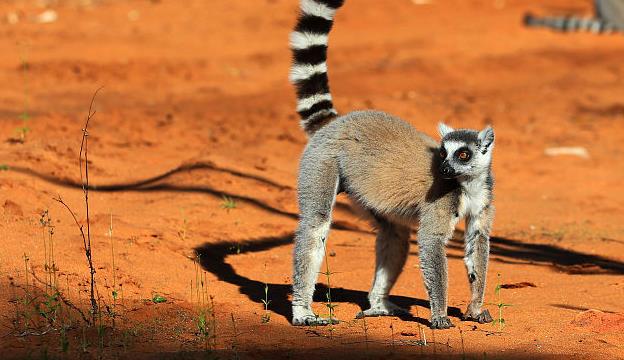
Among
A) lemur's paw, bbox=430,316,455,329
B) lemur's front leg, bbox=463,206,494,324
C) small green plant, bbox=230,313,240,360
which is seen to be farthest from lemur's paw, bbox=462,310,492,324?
small green plant, bbox=230,313,240,360

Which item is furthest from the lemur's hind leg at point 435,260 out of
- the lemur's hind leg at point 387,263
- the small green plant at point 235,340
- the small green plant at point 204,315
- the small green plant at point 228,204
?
the small green plant at point 228,204

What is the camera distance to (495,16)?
21.9 m

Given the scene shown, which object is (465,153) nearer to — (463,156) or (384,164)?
(463,156)

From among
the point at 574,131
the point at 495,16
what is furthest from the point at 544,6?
the point at 574,131

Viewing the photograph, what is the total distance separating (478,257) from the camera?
6141 mm

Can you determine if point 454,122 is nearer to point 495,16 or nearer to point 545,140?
point 545,140

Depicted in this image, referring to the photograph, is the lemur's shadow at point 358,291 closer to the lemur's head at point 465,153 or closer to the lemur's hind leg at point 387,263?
the lemur's hind leg at point 387,263

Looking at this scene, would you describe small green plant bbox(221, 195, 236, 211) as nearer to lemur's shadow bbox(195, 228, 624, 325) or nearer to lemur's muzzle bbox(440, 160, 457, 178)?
lemur's shadow bbox(195, 228, 624, 325)

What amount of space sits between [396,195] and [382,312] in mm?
822

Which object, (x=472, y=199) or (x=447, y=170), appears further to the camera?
(x=472, y=199)

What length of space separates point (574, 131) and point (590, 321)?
8.03 m

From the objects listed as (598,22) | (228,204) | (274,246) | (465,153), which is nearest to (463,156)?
(465,153)

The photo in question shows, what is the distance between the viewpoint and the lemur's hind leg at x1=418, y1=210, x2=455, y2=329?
589 cm

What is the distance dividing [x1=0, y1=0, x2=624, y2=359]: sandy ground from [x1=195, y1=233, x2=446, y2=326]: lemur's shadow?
25 millimetres
